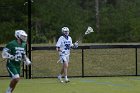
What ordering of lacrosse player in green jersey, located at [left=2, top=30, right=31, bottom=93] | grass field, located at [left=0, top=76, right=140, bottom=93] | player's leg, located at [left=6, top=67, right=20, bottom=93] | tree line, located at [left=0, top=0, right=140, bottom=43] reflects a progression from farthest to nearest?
1. tree line, located at [left=0, top=0, right=140, bottom=43]
2. grass field, located at [left=0, top=76, right=140, bottom=93]
3. lacrosse player in green jersey, located at [left=2, top=30, right=31, bottom=93]
4. player's leg, located at [left=6, top=67, right=20, bottom=93]

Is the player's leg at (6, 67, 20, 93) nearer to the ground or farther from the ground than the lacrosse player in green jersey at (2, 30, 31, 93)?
nearer to the ground

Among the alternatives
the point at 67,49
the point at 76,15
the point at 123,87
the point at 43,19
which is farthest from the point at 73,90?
→ the point at 76,15

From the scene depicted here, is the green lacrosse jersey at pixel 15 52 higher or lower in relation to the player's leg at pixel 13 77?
higher

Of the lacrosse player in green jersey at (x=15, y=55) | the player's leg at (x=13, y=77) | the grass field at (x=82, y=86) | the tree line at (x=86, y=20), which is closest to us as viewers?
the player's leg at (x=13, y=77)

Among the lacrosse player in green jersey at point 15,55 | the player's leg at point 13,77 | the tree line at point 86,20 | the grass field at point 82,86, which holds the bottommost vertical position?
the grass field at point 82,86

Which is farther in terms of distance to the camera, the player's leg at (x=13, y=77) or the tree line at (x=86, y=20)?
the tree line at (x=86, y=20)

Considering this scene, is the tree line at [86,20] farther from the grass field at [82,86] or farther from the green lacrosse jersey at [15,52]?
the green lacrosse jersey at [15,52]

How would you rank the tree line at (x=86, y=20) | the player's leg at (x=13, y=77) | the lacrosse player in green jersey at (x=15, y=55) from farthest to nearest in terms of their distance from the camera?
the tree line at (x=86, y=20), the lacrosse player in green jersey at (x=15, y=55), the player's leg at (x=13, y=77)

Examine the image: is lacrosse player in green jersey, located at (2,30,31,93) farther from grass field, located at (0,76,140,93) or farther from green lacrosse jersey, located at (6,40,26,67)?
grass field, located at (0,76,140,93)

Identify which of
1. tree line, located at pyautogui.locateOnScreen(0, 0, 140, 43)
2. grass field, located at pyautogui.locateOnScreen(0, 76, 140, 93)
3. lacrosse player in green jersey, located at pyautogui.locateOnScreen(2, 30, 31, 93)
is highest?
tree line, located at pyautogui.locateOnScreen(0, 0, 140, 43)

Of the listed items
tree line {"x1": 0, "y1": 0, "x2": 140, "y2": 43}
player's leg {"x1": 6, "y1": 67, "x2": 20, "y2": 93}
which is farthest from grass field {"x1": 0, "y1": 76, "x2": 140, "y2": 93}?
tree line {"x1": 0, "y1": 0, "x2": 140, "y2": 43}

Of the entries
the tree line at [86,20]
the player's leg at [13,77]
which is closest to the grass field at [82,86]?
the player's leg at [13,77]

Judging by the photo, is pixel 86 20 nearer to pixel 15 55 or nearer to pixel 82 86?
pixel 82 86

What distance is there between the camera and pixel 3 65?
26.2 meters
